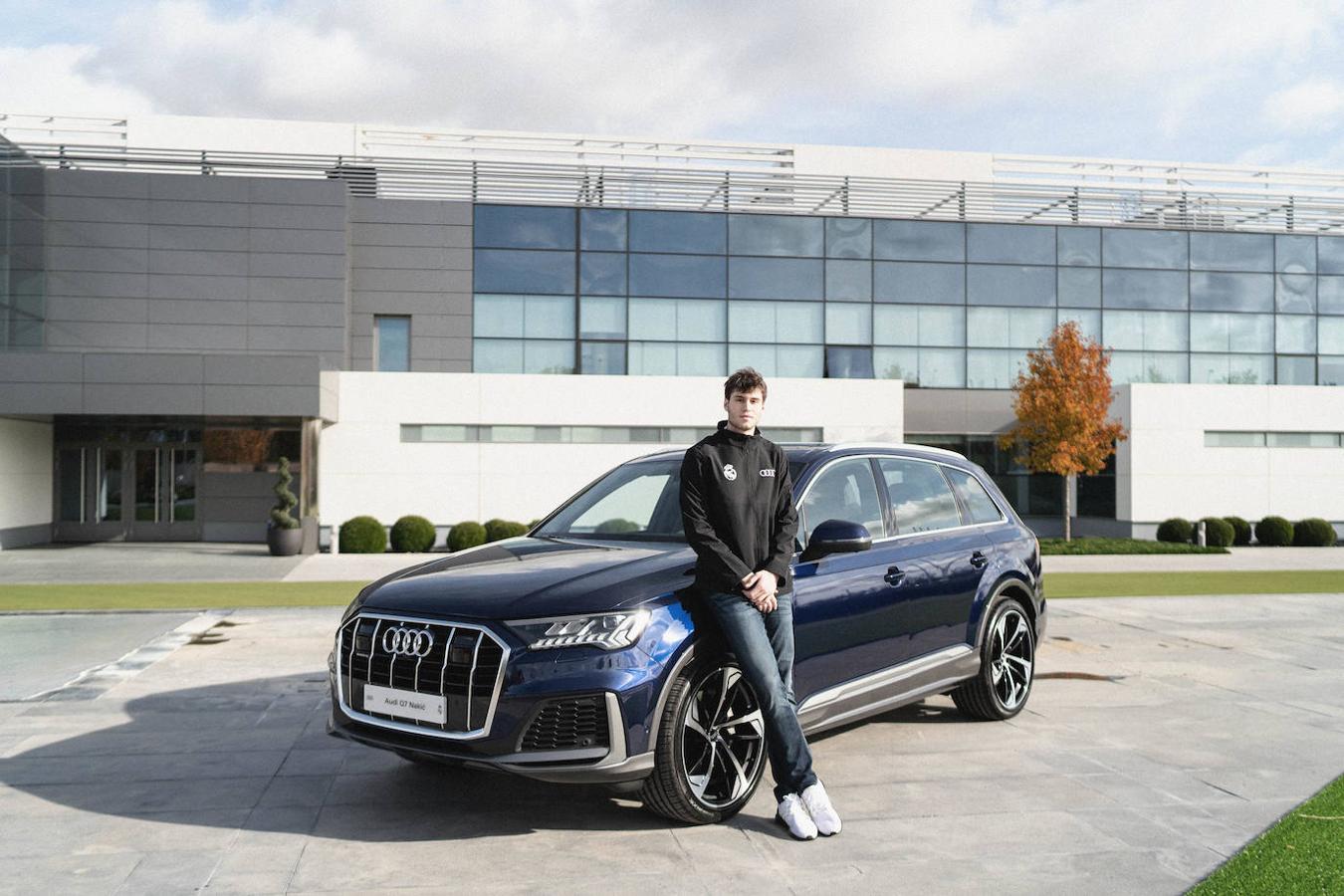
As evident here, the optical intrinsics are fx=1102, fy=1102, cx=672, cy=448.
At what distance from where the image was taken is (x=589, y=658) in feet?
15.3

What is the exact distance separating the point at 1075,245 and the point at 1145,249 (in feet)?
7.77

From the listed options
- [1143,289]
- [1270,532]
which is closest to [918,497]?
[1270,532]

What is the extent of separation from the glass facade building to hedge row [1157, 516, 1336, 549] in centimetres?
516

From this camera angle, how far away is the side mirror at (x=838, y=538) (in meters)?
5.37

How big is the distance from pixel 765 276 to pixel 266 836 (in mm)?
28084

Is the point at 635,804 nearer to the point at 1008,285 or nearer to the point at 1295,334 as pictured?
the point at 1008,285

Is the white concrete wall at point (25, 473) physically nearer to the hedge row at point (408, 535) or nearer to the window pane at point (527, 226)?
the hedge row at point (408, 535)

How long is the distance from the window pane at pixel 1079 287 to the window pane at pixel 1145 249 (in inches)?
31.0

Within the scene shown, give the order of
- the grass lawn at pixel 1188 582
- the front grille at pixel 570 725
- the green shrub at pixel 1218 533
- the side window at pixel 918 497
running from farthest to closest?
the green shrub at pixel 1218 533, the grass lawn at pixel 1188 582, the side window at pixel 918 497, the front grille at pixel 570 725

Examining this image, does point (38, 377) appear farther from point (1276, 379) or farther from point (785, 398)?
point (1276, 379)

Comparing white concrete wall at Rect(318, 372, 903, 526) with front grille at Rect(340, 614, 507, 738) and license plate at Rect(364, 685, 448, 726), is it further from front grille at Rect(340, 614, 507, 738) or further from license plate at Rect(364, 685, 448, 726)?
license plate at Rect(364, 685, 448, 726)

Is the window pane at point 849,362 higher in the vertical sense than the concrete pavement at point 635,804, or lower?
higher

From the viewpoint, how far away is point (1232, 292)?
3431 centimetres

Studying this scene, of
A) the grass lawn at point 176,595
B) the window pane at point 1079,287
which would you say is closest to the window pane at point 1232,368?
the window pane at point 1079,287
